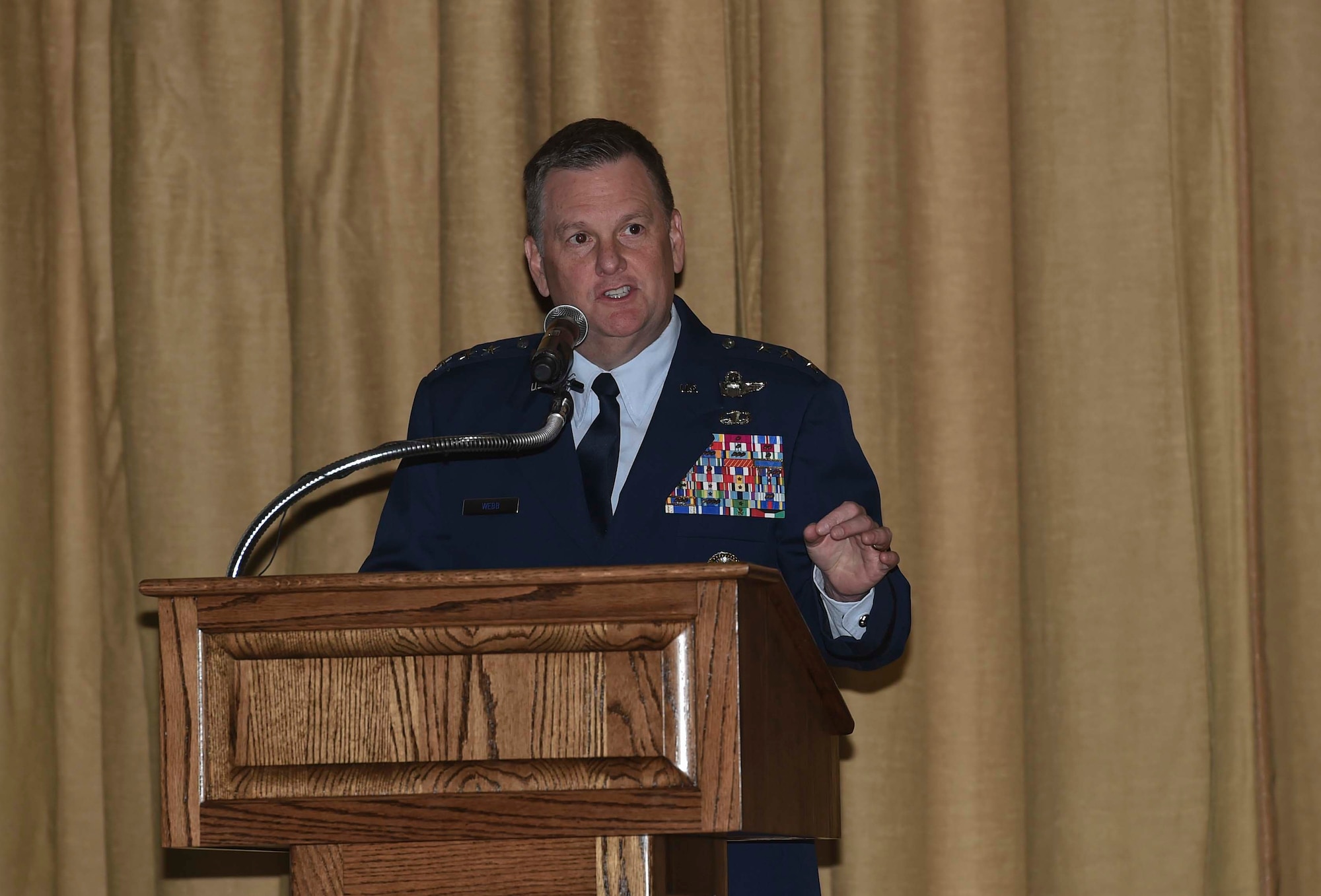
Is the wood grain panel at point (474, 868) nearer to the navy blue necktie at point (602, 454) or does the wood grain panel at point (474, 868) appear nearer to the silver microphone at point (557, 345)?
the silver microphone at point (557, 345)

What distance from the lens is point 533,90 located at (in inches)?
113

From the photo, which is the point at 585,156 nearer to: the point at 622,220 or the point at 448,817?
the point at 622,220

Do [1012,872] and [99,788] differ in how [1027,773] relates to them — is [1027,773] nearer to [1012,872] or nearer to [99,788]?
[1012,872]

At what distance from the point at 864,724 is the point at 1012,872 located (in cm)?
35

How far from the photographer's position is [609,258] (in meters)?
2.15

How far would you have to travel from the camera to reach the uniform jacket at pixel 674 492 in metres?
1.92

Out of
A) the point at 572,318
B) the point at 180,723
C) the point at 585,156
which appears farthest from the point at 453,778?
the point at 585,156

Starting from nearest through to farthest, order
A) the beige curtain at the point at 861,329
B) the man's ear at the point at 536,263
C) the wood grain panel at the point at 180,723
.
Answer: the wood grain panel at the point at 180,723 → the man's ear at the point at 536,263 → the beige curtain at the point at 861,329

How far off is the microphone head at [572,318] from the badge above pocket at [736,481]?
0.97ft

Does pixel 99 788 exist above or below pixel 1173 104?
below

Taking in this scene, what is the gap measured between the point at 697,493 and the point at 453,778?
739mm

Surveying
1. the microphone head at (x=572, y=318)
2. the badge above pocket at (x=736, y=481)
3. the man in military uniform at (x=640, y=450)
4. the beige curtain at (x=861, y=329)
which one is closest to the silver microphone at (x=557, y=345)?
the microphone head at (x=572, y=318)

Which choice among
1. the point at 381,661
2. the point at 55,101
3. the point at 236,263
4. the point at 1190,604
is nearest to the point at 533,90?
the point at 236,263

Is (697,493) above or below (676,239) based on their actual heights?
below
